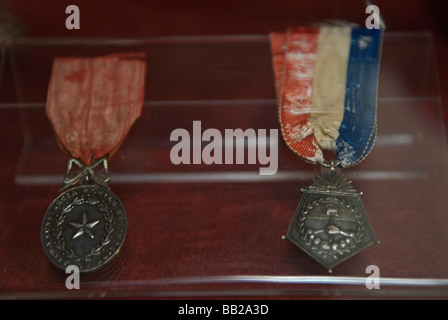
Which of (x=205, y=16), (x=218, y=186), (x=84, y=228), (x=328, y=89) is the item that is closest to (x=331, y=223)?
(x=218, y=186)

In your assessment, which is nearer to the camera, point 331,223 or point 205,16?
point 331,223

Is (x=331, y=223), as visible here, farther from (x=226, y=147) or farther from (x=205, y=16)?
(x=205, y=16)

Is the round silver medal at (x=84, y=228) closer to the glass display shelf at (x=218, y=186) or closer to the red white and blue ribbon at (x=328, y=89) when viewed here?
the glass display shelf at (x=218, y=186)

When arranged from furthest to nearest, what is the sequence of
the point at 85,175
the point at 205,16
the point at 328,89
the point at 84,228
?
the point at 205,16 → the point at 328,89 → the point at 85,175 → the point at 84,228

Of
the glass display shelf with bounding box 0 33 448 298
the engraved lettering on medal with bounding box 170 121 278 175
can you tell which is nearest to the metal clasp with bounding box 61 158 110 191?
the glass display shelf with bounding box 0 33 448 298

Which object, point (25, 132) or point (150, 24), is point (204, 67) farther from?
point (25, 132)

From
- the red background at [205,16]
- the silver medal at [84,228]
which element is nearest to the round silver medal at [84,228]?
the silver medal at [84,228]

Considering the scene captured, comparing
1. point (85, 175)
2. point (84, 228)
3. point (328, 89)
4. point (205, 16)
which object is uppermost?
point (205, 16)
